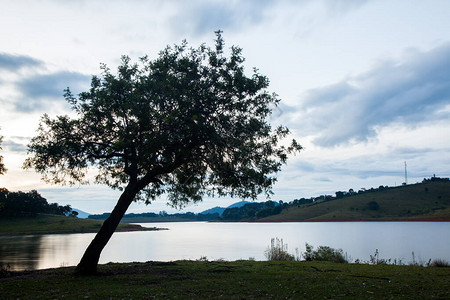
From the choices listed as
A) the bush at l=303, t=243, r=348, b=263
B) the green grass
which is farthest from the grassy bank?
the green grass

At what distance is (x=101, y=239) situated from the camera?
63.1 ft

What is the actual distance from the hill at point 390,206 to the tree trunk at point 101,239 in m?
153

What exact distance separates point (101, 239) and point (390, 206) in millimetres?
172431

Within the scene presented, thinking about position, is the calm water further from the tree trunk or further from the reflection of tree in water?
the tree trunk

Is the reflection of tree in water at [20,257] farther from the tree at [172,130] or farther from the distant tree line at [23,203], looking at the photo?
the distant tree line at [23,203]

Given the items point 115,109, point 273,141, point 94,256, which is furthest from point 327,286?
point 115,109

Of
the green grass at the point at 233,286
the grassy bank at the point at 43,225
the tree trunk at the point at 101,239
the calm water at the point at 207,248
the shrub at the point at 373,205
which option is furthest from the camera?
the shrub at the point at 373,205

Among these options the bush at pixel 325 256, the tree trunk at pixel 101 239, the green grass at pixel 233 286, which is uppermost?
the tree trunk at pixel 101 239

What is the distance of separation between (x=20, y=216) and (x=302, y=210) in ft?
464

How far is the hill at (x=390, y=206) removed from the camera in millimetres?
151750

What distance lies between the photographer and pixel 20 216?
12862 centimetres

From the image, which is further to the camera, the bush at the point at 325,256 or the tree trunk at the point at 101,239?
the bush at the point at 325,256

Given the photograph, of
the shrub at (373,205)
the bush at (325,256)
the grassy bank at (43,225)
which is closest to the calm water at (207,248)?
the bush at (325,256)

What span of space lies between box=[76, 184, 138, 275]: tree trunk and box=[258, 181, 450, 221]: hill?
501 feet
